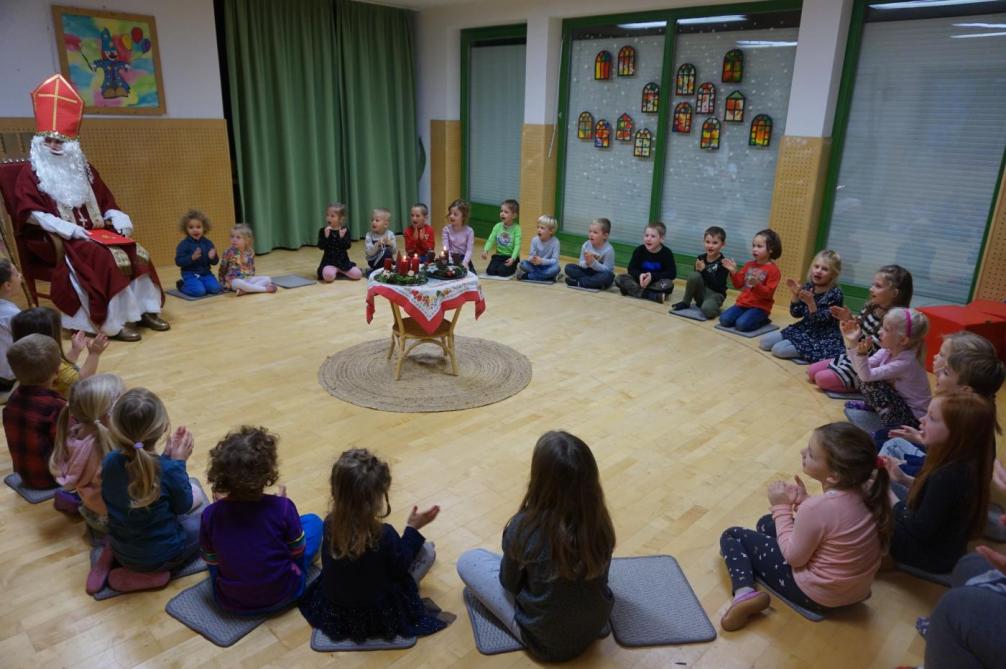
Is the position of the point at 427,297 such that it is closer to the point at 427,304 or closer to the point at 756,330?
the point at 427,304

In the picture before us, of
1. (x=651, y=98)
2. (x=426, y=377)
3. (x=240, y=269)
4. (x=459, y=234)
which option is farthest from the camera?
(x=651, y=98)

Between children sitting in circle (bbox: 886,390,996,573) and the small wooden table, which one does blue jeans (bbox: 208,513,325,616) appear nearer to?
the small wooden table

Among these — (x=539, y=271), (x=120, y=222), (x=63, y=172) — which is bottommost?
(x=539, y=271)

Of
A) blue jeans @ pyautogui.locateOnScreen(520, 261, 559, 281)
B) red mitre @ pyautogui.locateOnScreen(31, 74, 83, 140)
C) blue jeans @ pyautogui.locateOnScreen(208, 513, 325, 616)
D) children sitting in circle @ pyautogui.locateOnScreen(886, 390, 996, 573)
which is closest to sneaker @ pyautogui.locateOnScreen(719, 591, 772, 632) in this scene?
children sitting in circle @ pyautogui.locateOnScreen(886, 390, 996, 573)

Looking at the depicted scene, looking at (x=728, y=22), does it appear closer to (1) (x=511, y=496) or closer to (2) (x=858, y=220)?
(2) (x=858, y=220)

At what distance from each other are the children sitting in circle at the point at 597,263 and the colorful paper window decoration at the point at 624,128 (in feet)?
3.89

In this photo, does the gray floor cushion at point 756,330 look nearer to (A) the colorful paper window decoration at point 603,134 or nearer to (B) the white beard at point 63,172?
(A) the colorful paper window decoration at point 603,134

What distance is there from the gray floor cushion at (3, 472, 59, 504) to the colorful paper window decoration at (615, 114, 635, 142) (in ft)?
18.2

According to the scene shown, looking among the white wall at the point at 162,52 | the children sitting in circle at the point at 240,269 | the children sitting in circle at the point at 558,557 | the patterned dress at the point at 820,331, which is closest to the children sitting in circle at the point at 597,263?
the patterned dress at the point at 820,331

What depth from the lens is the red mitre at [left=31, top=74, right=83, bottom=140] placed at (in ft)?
14.6

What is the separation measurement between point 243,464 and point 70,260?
3.40 meters

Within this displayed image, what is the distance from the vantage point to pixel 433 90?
26.7 ft

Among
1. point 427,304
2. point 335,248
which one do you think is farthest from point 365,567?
point 335,248

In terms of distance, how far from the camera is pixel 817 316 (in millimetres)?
4332
